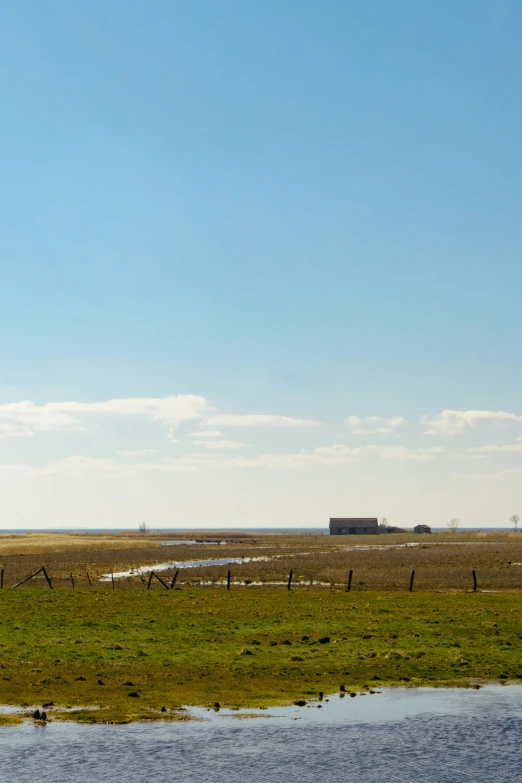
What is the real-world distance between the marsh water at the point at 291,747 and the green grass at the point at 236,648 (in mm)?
1890

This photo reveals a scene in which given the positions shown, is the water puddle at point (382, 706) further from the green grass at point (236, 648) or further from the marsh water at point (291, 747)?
the green grass at point (236, 648)

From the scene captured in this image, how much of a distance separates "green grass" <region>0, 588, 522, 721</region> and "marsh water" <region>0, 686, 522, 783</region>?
1.89 m

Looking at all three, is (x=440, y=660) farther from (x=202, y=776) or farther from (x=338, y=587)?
(x=338, y=587)

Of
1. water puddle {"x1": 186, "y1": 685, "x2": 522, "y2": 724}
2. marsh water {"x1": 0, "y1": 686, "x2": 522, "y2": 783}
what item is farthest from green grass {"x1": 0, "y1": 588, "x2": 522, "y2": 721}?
marsh water {"x1": 0, "y1": 686, "x2": 522, "y2": 783}

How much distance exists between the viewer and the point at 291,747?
2189 centimetres

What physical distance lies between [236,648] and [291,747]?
14.2m

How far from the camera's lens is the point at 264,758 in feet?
69.2

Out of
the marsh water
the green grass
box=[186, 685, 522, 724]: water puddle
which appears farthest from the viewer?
the green grass

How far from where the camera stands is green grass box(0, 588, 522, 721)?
92.0 feet

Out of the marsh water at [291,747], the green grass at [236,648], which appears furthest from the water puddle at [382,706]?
the green grass at [236,648]

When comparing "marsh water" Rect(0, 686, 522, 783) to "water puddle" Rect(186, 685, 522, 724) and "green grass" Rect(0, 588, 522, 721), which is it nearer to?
"water puddle" Rect(186, 685, 522, 724)

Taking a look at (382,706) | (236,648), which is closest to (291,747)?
(382,706)

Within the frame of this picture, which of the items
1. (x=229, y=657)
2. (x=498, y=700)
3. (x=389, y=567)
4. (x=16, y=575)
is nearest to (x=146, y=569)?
(x=16, y=575)

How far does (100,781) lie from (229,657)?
15.0 meters
